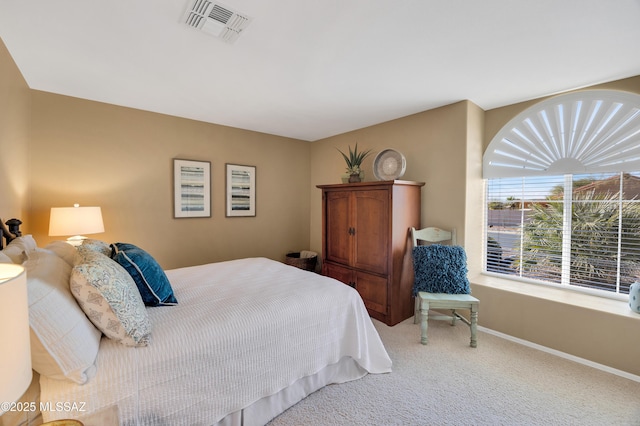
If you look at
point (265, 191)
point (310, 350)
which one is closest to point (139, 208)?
point (265, 191)

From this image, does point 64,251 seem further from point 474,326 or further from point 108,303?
point 474,326

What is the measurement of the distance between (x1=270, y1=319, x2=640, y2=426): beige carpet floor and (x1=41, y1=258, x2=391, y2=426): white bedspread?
0.66 feet

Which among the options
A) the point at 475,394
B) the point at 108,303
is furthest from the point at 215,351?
the point at 475,394

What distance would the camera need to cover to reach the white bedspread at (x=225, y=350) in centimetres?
118

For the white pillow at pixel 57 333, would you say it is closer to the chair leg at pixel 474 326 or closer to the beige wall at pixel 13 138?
the beige wall at pixel 13 138

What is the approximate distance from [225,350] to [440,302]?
6.44 ft

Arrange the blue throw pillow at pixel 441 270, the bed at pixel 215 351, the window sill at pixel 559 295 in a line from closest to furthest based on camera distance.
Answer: the bed at pixel 215 351 → the window sill at pixel 559 295 → the blue throw pillow at pixel 441 270

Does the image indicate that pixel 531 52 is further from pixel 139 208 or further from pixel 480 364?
pixel 139 208

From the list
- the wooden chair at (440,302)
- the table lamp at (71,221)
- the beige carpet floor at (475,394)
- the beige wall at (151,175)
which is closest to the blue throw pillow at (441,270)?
the wooden chair at (440,302)

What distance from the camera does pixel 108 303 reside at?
1.22 metres

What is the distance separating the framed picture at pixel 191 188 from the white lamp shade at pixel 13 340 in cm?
290

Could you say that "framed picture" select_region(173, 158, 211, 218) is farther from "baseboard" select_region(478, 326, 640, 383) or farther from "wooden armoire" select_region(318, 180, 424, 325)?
"baseboard" select_region(478, 326, 640, 383)

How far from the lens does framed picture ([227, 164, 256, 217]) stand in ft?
12.6

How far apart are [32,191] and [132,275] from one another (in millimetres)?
2027
